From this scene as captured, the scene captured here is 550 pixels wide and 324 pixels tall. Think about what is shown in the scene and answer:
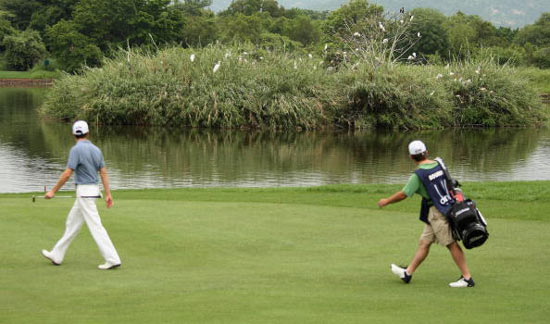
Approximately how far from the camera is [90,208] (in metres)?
9.74

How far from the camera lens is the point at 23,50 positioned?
106 metres

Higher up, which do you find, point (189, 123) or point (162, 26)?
point (162, 26)

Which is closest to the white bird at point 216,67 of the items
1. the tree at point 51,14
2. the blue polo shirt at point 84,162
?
the blue polo shirt at point 84,162

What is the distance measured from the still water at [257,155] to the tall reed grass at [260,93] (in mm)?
1312

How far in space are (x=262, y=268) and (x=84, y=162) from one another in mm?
2540

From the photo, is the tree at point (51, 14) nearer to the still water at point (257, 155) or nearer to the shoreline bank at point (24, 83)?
the shoreline bank at point (24, 83)

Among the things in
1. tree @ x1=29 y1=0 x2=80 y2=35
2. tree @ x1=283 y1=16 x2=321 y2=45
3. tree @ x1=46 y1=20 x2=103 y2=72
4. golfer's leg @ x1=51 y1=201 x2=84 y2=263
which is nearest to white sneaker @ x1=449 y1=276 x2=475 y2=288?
golfer's leg @ x1=51 y1=201 x2=84 y2=263

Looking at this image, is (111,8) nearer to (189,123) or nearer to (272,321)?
(189,123)

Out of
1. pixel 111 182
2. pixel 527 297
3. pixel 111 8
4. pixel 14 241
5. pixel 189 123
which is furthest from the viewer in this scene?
pixel 111 8

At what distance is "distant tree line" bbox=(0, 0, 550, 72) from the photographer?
3688 inches

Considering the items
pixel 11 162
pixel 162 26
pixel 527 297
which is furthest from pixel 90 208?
pixel 162 26

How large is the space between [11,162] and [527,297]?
24.5 m

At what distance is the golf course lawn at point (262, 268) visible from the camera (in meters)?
7.60

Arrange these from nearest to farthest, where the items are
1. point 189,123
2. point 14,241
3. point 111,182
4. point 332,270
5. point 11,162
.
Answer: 1. point 332,270
2. point 14,241
3. point 111,182
4. point 11,162
5. point 189,123
